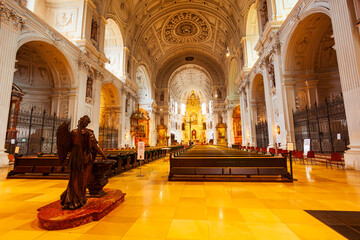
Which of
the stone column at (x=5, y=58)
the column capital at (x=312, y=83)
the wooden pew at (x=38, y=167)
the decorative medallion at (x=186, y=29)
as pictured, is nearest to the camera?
the wooden pew at (x=38, y=167)

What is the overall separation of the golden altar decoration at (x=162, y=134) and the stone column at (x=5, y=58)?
22951mm

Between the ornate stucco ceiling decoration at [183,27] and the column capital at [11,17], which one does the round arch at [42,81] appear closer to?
the column capital at [11,17]

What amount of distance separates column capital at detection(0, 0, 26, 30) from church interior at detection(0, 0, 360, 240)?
0.04 metres

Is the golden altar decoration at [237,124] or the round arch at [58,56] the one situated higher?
the round arch at [58,56]

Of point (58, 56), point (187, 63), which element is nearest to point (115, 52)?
point (58, 56)

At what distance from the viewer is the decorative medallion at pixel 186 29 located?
23.5m

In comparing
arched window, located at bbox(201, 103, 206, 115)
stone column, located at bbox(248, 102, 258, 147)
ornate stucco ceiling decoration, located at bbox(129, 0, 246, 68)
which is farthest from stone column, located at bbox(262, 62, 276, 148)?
arched window, located at bbox(201, 103, 206, 115)

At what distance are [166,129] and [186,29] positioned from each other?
54.1 ft

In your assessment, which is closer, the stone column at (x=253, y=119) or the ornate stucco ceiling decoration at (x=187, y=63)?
the stone column at (x=253, y=119)

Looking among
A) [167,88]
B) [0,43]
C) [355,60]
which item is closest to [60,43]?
[0,43]

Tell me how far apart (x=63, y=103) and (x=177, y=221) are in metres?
13.0

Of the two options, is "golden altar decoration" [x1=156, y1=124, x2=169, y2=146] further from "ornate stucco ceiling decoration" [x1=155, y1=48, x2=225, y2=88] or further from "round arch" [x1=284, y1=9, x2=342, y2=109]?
"round arch" [x1=284, y1=9, x2=342, y2=109]

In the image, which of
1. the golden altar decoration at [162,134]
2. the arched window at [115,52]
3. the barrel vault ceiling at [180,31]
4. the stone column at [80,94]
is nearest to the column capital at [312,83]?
the barrel vault ceiling at [180,31]

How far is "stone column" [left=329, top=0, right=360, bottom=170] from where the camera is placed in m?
5.63
